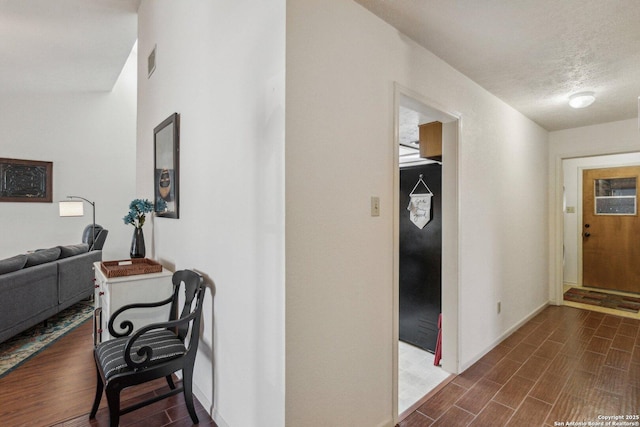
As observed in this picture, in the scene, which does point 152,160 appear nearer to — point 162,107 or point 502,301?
point 162,107

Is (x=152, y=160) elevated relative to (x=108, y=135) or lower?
lower

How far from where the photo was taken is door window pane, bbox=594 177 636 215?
505 cm

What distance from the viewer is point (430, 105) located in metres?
2.28

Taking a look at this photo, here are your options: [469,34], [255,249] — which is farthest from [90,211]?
[469,34]

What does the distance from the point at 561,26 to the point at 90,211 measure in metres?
6.97

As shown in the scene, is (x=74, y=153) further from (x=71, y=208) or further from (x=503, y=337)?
(x=503, y=337)

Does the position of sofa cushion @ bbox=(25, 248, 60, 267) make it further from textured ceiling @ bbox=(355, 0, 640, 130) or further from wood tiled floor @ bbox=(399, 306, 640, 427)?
textured ceiling @ bbox=(355, 0, 640, 130)

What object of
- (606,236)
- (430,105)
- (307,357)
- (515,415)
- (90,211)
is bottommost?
(515,415)

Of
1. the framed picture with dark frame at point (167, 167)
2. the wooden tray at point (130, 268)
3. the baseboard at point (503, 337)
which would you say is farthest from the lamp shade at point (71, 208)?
the baseboard at point (503, 337)

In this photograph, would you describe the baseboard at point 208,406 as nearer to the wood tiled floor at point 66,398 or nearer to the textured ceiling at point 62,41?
the wood tiled floor at point 66,398

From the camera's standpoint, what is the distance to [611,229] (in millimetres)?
5223

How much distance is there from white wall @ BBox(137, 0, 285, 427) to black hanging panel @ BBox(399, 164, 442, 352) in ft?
7.64

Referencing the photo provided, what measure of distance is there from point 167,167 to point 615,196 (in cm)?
672

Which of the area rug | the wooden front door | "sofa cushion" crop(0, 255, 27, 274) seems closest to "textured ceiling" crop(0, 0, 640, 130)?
the wooden front door
